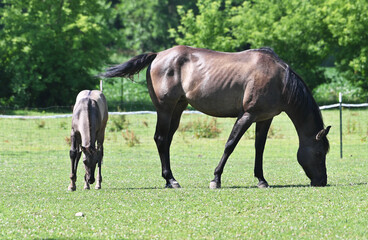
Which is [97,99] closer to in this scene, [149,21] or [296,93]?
[296,93]

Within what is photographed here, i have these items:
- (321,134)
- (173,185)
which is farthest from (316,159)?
(173,185)

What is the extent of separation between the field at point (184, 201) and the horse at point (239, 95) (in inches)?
27.6

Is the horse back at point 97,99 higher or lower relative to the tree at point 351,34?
lower

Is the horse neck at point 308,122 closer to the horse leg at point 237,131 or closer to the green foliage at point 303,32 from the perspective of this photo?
the horse leg at point 237,131

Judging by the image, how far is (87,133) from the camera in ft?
36.6

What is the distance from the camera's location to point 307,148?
11656mm

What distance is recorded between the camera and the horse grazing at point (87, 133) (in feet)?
35.6

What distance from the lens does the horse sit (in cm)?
1135

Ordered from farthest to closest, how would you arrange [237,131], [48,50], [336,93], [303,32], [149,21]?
[149,21]
[336,93]
[303,32]
[48,50]
[237,131]

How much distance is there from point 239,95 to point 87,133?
8.98 feet

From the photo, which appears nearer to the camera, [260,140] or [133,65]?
[260,140]

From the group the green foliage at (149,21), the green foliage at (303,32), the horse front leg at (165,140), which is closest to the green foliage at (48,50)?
the green foliage at (303,32)

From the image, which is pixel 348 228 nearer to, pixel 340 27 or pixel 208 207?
pixel 208 207

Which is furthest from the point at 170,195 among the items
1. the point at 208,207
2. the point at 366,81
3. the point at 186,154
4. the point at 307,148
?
the point at 366,81
